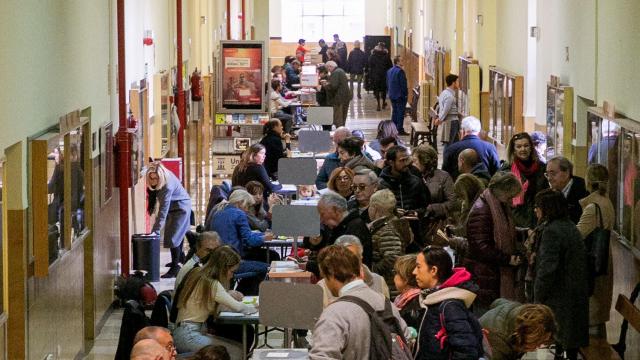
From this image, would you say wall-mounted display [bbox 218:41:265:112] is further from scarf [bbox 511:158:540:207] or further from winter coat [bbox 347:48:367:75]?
winter coat [bbox 347:48:367:75]

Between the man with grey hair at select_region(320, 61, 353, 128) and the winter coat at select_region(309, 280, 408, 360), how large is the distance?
878 inches

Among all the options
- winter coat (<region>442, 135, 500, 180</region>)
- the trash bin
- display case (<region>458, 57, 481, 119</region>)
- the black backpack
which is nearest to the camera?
the black backpack

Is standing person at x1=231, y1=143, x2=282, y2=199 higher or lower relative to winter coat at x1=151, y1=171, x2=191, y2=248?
higher

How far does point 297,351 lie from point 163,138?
9.39m

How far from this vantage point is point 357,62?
41.5m

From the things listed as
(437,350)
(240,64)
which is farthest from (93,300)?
(240,64)

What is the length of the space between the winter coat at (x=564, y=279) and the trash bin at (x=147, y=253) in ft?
17.1

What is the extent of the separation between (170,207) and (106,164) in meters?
2.42

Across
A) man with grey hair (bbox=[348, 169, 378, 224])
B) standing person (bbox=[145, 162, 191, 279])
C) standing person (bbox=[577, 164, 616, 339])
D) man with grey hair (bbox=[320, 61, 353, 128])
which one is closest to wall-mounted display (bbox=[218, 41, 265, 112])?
standing person (bbox=[145, 162, 191, 279])

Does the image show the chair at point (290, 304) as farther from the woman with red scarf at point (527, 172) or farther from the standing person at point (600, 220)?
the woman with red scarf at point (527, 172)

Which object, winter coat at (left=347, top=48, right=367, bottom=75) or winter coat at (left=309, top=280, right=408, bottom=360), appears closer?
winter coat at (left=309, top=280, right=408, bottom=360)

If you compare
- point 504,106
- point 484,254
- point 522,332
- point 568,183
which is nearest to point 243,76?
point 504,106

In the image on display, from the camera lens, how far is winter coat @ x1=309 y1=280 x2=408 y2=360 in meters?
6.57

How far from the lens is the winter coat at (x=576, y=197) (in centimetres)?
1097
